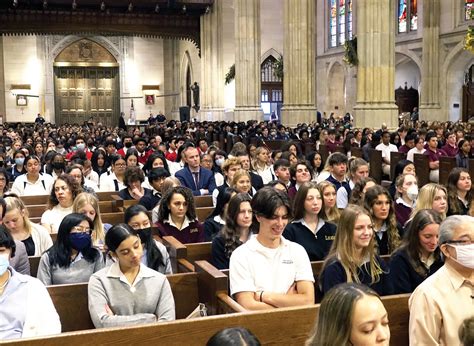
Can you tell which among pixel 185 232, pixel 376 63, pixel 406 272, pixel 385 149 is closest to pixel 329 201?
pixel 185 232

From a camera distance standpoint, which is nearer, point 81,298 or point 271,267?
point 271,267

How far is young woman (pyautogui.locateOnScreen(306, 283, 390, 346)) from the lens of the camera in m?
2.82

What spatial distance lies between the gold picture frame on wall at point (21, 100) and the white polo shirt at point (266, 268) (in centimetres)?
4129

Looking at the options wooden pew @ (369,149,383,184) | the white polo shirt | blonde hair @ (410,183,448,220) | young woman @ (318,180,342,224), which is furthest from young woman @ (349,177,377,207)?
wooden pew @ (369,149,383,184)

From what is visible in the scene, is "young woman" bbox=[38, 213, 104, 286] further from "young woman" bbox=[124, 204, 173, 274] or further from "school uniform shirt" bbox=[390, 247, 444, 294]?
"school uniform shirt" bbox=[390, 247, 444, 294]

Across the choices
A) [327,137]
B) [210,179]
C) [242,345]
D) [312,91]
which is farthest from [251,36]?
[242,345]

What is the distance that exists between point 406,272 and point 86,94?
42837 mm

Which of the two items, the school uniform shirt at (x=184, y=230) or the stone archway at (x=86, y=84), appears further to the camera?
the stone archway at (x=86, y=84)

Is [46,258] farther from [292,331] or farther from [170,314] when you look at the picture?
[292,331]

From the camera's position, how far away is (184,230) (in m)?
6.93

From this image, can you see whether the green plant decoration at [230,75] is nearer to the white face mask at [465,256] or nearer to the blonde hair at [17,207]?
the blonde hair at [17,207]

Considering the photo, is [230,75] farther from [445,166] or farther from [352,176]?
[352,176]

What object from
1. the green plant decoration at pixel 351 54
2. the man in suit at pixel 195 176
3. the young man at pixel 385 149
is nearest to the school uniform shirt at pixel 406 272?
the man in suit at pixel 195 176

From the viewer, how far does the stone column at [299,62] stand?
24719 millimetres
